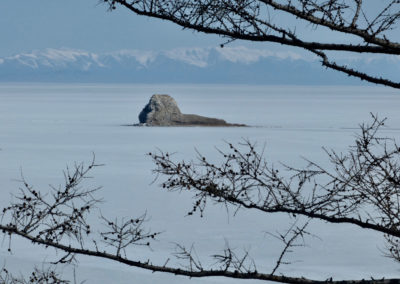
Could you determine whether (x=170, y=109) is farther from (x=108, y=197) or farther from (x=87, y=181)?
(x=108, y=197)

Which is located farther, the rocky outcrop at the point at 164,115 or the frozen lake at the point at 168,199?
the rocky outcrop at the point at 164,115

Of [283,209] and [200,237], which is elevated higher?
[283,209]

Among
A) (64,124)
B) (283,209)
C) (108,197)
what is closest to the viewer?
(283,209)

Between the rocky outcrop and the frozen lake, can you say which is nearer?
the frozen lake

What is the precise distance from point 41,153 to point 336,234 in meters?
22.4

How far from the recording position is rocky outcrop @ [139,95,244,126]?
2176 inches

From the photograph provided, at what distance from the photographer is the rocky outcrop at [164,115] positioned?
181ft

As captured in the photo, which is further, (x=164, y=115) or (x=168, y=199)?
(x=164, y=115)

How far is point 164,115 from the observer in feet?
185

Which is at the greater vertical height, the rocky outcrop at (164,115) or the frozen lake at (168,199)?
the rocky outcrop at (164,115)

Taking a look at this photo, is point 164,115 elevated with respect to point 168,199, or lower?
elevated

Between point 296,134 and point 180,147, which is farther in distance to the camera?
point 296,134

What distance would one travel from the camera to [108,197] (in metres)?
24.2

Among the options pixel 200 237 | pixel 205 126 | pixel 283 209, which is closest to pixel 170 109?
pixel 205 126
